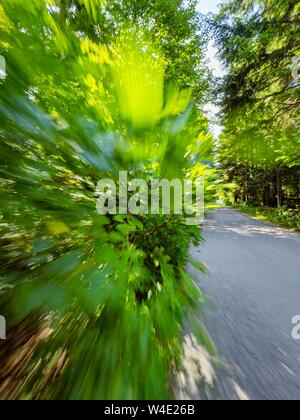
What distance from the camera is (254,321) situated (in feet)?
11.4

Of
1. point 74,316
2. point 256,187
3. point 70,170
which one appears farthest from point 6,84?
point 256,187

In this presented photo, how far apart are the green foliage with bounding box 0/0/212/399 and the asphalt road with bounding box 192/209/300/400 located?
755mm

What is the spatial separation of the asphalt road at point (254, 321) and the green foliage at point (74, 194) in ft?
2.48

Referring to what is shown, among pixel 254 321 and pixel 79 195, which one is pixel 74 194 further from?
pixel 254 321

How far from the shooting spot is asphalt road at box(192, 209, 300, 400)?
2.33 m

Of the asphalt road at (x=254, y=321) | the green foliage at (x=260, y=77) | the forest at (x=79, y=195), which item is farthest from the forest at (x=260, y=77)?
the forest at (x=79, y=195)

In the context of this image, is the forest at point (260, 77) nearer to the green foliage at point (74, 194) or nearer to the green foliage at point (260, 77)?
the green foliage at point (260, 77)

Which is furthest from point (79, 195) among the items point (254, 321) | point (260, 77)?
point (260, 77)

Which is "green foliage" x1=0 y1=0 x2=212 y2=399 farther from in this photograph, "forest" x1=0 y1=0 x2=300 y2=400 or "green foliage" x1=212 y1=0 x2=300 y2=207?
"green foliage" x1=212 y1=0 x2=300 y2=207

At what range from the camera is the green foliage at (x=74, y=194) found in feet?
2.12

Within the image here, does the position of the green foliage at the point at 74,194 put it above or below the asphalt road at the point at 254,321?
above

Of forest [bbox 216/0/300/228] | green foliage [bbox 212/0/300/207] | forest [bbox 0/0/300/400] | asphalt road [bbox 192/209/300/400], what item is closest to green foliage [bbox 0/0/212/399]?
forest [bbox 0/0/300/400]

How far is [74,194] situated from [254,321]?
369 cm
